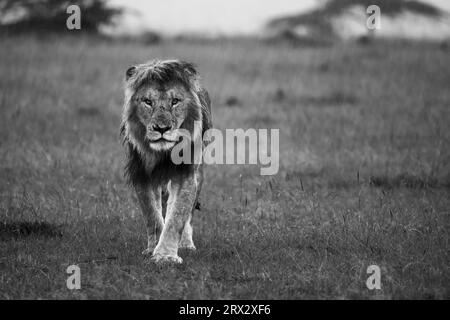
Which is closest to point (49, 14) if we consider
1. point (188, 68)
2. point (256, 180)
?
point (256, 180)

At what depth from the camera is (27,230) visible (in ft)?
21.4

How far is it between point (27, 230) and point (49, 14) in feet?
44.7

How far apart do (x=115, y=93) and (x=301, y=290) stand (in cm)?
966

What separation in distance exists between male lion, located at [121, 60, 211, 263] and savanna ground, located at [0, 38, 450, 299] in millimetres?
310

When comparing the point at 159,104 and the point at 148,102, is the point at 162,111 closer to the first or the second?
the point at 159,104

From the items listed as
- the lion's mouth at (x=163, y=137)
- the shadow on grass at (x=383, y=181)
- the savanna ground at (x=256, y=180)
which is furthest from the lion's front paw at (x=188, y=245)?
the shadow on grass at (x=383, y=181)

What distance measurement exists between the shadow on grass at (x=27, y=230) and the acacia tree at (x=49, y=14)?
13.1 metres

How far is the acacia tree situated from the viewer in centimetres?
1888

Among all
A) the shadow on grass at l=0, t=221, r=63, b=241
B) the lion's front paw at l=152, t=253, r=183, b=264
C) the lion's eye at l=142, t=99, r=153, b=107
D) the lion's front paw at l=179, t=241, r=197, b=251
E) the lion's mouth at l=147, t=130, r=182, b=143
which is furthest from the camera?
the shadow on grass at l=0, t=221, r=63, b=241

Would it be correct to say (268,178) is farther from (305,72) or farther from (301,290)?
(305,72)

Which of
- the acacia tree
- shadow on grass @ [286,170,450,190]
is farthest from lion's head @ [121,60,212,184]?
the acacia tree

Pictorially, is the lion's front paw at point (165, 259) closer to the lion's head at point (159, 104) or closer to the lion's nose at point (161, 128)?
the lion's head at point (159, 104)

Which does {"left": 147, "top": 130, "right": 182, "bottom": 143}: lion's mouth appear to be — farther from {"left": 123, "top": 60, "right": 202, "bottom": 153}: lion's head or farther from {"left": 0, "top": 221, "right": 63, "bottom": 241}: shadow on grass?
{"left": 0, "top": 221, "right": 63, "bottom": 241}: shadow on grass
